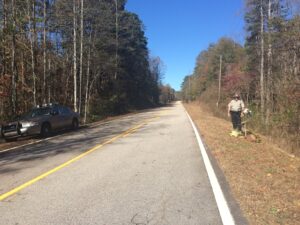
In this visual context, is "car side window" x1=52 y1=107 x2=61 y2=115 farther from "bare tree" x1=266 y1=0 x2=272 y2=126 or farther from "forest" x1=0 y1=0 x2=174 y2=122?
"bare tree" x1=266 y1=0 x2=272 y2=126

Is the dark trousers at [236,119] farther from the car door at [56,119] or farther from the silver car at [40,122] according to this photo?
the car door at [56,119]

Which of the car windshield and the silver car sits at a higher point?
the car windshield

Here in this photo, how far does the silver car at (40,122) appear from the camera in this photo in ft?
58.4

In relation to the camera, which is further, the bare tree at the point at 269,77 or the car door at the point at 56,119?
the bare tree at the point at 269,77

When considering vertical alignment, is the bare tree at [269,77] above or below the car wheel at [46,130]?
above

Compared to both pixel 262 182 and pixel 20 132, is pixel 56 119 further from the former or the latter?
pixel 262 182

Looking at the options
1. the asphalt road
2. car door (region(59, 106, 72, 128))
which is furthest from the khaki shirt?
car door (region(59, 106, 72, 128))

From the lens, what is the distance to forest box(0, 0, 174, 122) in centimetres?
2373

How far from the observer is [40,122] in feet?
61.1

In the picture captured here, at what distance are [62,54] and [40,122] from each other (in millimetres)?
17887

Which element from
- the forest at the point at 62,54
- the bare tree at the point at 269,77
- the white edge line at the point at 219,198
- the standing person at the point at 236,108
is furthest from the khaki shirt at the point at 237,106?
the forest at the point at 62,54

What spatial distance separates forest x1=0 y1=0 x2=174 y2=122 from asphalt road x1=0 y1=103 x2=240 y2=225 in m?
12.9

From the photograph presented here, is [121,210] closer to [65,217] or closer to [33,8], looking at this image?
[65,217]

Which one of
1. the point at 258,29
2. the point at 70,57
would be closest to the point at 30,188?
the point at 70,57
